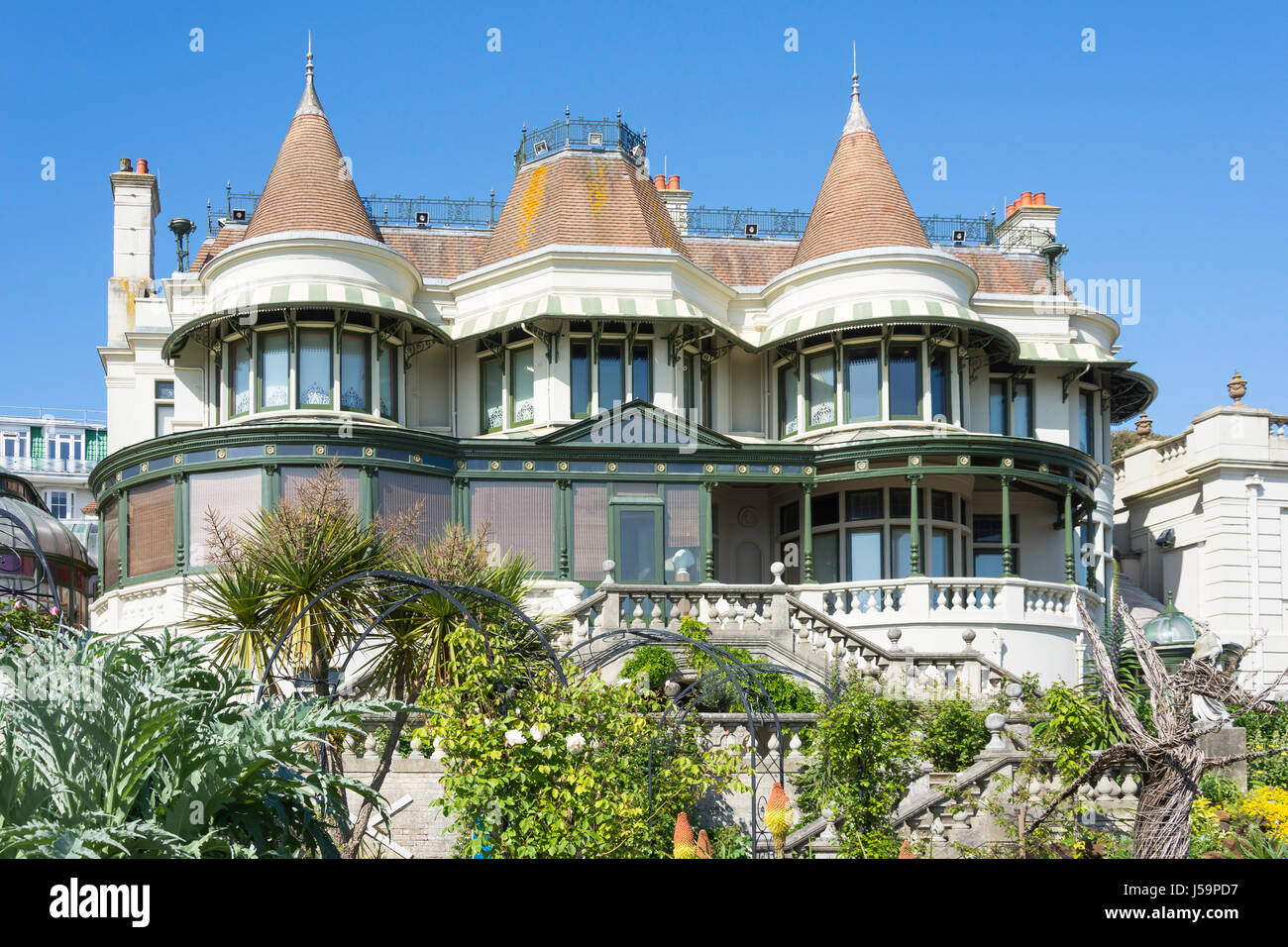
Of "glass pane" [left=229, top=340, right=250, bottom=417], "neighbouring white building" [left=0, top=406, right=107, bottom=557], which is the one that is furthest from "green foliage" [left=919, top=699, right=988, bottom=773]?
"neighbouring white building" [left=0, top=406, right=107, bottom=557]

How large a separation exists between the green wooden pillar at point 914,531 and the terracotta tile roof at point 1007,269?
9577 millimetres

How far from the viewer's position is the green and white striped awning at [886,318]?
3120 centimetres

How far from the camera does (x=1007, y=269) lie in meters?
37.6

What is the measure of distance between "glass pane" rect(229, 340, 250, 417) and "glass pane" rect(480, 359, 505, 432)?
5113 millimetres

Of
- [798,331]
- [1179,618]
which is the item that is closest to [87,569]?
[798,331]

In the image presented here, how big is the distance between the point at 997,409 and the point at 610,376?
Answer: 966 centimetres

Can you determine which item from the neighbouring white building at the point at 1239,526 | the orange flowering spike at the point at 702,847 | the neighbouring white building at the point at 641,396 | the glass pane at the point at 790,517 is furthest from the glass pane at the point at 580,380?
the orange flowering spike at the point at 702,847

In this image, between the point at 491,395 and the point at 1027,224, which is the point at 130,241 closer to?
the point at 491,395

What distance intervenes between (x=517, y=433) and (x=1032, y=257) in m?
15.1

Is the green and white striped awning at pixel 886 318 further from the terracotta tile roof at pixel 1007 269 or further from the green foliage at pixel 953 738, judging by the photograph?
the green foliage at pixel 953 738

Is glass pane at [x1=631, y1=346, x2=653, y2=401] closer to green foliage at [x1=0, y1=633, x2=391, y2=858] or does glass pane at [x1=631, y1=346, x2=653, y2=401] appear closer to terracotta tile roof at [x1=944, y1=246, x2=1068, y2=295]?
terracotta tile roof at [x1=944, y1=246, x2=1068, y2=295]

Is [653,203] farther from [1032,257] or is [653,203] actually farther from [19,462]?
[19,462]

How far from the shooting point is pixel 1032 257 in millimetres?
37906

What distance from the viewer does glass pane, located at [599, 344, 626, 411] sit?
3172cm
